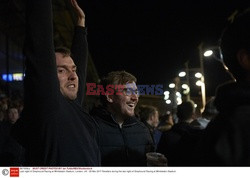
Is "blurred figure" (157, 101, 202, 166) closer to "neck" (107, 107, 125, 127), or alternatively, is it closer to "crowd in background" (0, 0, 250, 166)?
"crowd in background" (0, 0, 250, 166)

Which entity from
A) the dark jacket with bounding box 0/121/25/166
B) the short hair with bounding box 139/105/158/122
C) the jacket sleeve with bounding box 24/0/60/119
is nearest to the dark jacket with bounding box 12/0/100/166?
the jacket sleeve with bounding box 24/0/60/119

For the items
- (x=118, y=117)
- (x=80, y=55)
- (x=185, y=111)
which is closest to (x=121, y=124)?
(x=118, y=117)

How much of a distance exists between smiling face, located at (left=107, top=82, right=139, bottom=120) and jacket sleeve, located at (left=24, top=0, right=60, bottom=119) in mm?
669

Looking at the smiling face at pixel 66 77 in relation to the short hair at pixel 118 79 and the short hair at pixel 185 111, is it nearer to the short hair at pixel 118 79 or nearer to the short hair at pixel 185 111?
the short hair at pixel 118 79

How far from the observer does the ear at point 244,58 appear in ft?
1.86

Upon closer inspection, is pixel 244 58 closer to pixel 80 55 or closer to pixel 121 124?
pixel 80 55

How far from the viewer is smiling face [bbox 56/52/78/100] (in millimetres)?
1044

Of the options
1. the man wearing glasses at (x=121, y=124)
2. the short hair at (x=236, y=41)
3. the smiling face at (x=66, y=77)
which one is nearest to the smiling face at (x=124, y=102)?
the man wearing glasses at (x=121, y=124)

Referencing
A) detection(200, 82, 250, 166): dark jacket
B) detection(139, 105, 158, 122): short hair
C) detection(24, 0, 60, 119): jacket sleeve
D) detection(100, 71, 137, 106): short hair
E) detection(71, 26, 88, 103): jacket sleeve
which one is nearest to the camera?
detection(200, 82, 250, 166): dark jacket

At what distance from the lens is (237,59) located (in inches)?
22.8

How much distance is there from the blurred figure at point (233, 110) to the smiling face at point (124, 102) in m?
0.87

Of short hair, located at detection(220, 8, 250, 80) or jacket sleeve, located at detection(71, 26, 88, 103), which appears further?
jacket sleeve, located at detection(71, 26, 88, 103)

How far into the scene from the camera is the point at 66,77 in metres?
1.07

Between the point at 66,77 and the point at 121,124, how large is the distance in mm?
485
